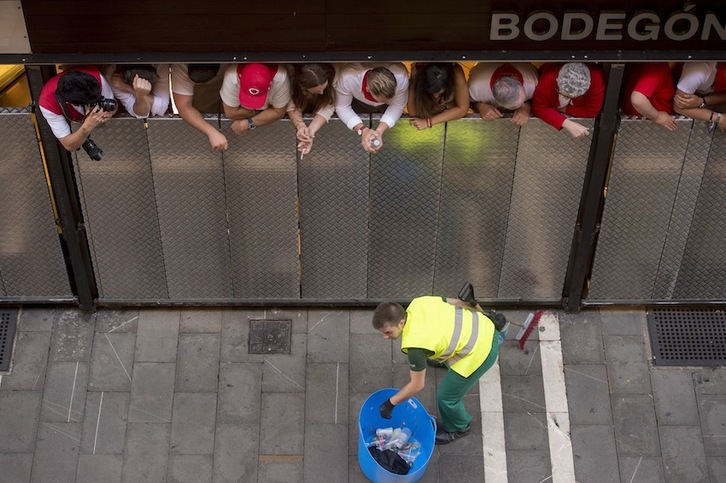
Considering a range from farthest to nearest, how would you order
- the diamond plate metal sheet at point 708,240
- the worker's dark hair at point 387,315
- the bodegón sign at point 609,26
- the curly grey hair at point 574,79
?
the diamond plate metal sheet at point 708,240 < the curly grey hair at point 574,79 < the worker's dark hair at point 387,315 < the bodegón sign at point 609,26

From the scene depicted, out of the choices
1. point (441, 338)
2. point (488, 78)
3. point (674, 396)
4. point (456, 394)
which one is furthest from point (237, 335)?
point (674, 396)

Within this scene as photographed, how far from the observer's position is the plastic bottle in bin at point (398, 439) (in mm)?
7781

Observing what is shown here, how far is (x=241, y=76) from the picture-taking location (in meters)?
7.12

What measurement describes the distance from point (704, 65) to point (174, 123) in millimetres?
3979

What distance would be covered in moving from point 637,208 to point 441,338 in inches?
87.1

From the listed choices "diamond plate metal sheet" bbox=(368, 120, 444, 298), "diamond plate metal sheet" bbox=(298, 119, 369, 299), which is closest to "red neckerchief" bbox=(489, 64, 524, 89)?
"diamond plate metal sheet" bbox=(368, 120, 444, 298)

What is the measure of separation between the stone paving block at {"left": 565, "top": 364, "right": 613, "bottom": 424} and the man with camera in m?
4.40

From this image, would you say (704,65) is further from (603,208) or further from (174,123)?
(174,123)

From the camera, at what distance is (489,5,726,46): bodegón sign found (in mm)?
6891

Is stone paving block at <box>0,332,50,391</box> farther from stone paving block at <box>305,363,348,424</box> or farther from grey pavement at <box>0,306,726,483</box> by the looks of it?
stone paving block at <box>305,363,348,424</box>

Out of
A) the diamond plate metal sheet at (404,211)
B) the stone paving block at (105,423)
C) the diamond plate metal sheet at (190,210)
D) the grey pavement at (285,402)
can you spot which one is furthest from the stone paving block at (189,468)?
the diamond plate metal sheet at (404,211)

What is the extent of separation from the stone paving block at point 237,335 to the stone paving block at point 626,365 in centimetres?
303

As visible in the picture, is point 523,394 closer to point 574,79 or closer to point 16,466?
point 574,79

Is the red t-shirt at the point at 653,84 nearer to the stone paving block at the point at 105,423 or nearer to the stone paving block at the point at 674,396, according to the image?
the stone paving block at the point at 674,396
